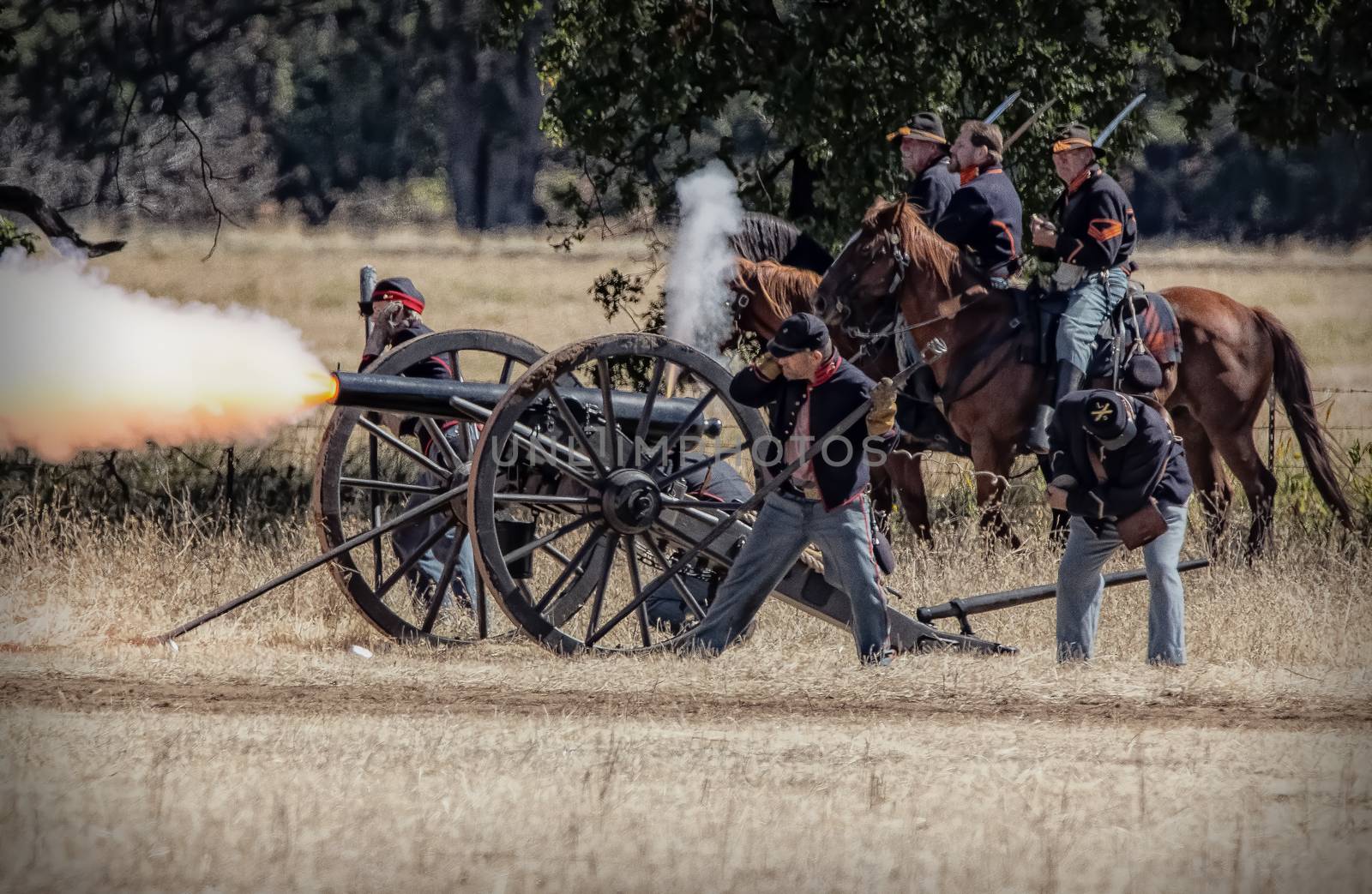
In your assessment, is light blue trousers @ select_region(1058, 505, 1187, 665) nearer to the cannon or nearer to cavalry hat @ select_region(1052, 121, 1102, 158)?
the cannon

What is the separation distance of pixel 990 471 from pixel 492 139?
A: 77.9ft

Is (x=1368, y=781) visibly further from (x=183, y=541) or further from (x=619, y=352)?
(x=183, y=541)

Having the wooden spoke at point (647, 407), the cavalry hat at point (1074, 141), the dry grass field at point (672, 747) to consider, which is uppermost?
the cavalry hat at point (1074, 141)

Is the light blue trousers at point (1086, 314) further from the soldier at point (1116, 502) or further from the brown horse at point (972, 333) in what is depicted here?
the soldier at point (1116, 502)

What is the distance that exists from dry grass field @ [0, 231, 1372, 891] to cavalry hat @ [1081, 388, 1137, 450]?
1.07 m

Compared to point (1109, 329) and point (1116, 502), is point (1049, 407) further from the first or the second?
point (1116, 502)

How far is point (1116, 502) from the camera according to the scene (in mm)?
8797

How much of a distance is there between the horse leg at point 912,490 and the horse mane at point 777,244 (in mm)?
1396

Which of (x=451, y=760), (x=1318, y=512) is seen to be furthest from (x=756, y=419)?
(x=1318, y=512)

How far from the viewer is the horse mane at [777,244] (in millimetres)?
12555

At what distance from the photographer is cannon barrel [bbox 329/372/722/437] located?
29.5ft

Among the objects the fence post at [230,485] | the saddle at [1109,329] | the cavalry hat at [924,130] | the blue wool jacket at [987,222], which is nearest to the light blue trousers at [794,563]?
the saddle at [1109,329]

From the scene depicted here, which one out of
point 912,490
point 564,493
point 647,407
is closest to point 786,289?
point 912,490

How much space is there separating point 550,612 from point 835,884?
3.85 meters
